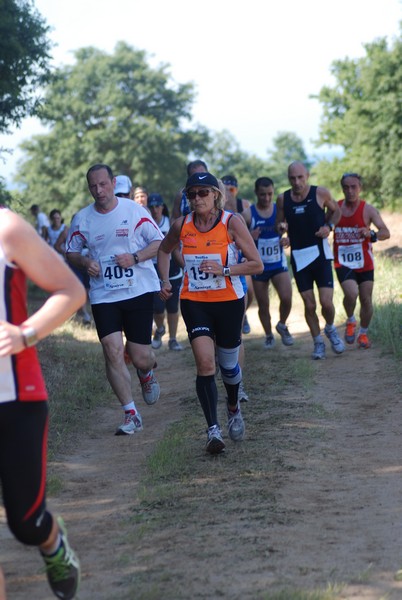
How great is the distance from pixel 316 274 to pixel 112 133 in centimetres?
5776

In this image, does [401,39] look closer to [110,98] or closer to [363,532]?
[363,532]

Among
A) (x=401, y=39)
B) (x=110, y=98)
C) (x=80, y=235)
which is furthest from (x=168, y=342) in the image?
(x=110, y=98)

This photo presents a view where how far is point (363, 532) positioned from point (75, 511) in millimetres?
1910

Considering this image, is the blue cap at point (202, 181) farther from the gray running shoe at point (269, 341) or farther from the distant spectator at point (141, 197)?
the gray running shoe at point (269, 341)

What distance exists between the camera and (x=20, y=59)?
19.0 metres

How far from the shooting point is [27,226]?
411 centimetres

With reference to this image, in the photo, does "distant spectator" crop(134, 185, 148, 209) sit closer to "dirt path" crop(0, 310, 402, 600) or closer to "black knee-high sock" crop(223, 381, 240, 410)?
"dirt path" crop(0, 310, 402, 600)

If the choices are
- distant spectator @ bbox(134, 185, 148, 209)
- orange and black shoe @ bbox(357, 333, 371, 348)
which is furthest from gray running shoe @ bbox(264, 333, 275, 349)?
distant spectator @ bbox(134, 185, 148, 209)

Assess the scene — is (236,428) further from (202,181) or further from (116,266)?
(202,181)

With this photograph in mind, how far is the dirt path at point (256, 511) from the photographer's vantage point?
16.2 feet

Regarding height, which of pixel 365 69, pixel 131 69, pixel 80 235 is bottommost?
pixel 80 235

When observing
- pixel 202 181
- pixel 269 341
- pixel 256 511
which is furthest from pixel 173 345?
pixel 256 511

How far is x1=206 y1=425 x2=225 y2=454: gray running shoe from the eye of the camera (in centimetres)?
762

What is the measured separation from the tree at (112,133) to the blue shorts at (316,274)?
5294 cm
